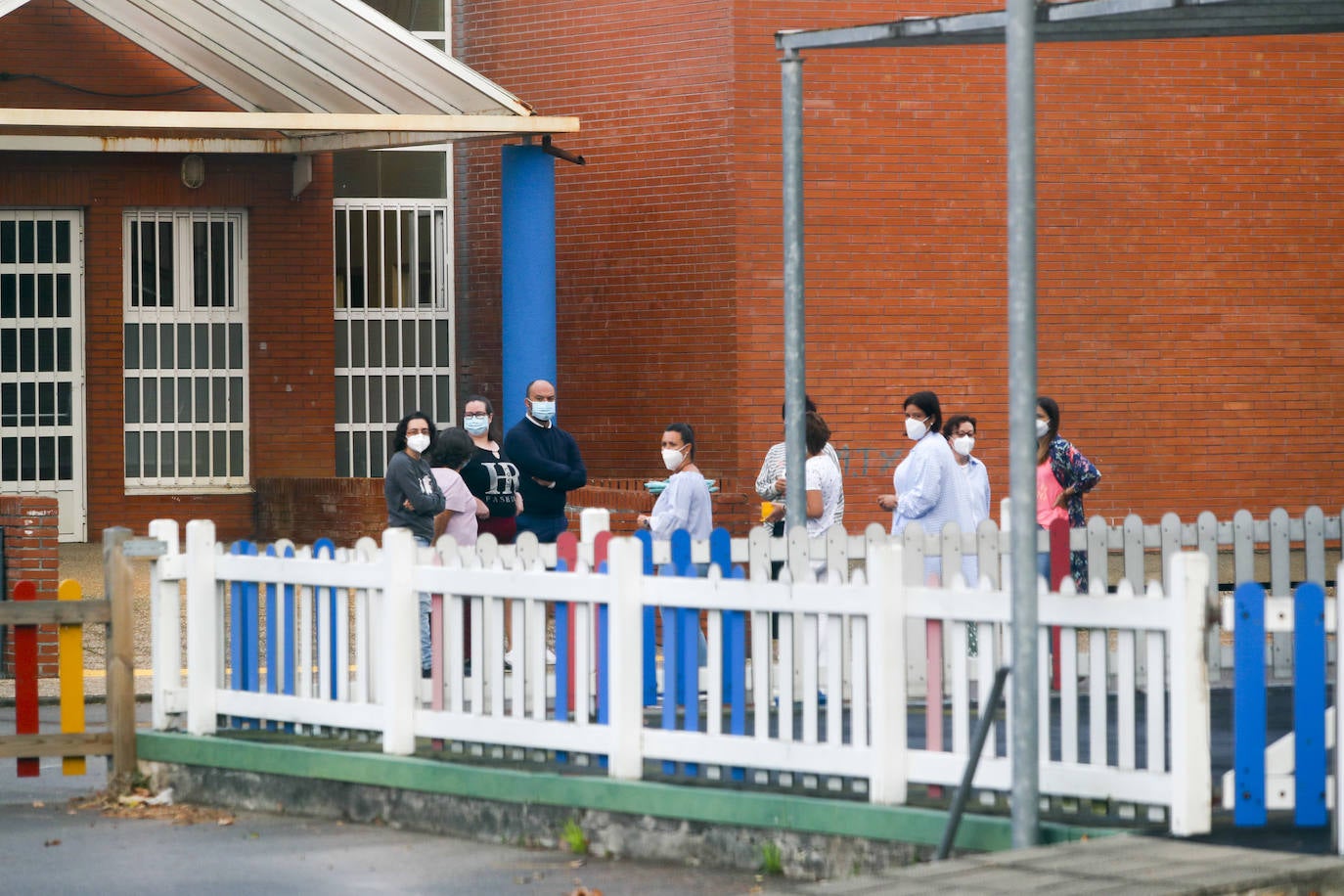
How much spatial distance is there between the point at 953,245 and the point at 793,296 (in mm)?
8510

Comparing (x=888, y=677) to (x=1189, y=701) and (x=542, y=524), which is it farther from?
(x=542, y=524)

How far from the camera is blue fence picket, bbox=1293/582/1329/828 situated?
20.6 feet

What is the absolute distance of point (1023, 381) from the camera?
20.1 feet

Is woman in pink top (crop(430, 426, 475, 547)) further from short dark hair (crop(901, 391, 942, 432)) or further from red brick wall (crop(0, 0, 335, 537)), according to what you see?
red brick wall (crop(0, 0, 335, 537))

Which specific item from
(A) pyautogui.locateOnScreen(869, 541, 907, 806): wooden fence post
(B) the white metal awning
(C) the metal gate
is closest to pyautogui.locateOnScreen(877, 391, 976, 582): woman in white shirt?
(A) pyautogui.locateOnScreen(869, 541, 907, 806): wooden fence post

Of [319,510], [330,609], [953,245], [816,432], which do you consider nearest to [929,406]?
[816,432]

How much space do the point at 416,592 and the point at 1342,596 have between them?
3.60 meters

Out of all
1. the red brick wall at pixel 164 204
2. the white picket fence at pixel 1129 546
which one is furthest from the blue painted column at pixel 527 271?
the white picket fence at pixel 1129 546

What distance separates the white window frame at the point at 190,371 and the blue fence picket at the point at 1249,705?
14.1 m

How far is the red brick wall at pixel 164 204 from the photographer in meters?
18.6

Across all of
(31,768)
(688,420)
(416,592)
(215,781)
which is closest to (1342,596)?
(416,592)

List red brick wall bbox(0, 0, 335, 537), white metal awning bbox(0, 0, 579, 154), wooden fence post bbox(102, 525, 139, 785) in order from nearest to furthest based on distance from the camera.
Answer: wooden fence post bbox(102, 525, 139, 785)
white metal awning bbox(0, 0, 579, 154)
red brick wall bbox(0, 0, 335, 537)

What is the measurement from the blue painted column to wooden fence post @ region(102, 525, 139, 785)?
331 inches

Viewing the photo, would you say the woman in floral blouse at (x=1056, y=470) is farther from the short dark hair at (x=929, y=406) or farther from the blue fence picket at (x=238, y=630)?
the blue fence picket at (x=238, y=630)
